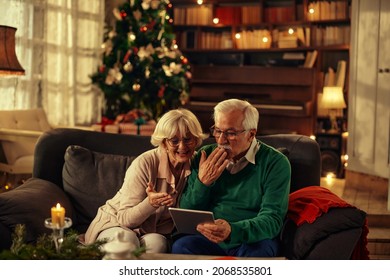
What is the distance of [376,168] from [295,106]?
2307 mm

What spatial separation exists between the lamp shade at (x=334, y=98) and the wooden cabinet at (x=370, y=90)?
130 cm

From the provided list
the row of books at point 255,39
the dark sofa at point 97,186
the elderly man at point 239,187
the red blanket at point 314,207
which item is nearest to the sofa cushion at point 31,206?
the dark sofa at point 97,186

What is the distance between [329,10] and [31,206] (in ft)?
18.9

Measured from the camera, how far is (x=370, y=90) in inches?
236

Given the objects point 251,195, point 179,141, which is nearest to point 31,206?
point 179,141

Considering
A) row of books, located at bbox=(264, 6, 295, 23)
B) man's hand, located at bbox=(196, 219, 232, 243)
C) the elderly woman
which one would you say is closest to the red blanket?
man's hand, located at bbox=(196, 219, 232, 243)

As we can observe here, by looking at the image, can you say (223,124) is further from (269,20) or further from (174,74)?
(269,20)

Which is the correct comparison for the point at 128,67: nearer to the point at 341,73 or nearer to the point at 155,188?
the point at 341,73

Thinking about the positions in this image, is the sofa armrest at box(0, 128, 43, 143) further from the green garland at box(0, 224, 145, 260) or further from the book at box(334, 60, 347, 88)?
the book at box(334, 60, 347, 88)

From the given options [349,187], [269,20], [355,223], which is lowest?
[349,187]

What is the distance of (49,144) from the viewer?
3553 millimetres

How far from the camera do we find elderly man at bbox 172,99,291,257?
9.31ft

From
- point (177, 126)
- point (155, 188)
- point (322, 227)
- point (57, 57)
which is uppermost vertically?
point (57, 57)
